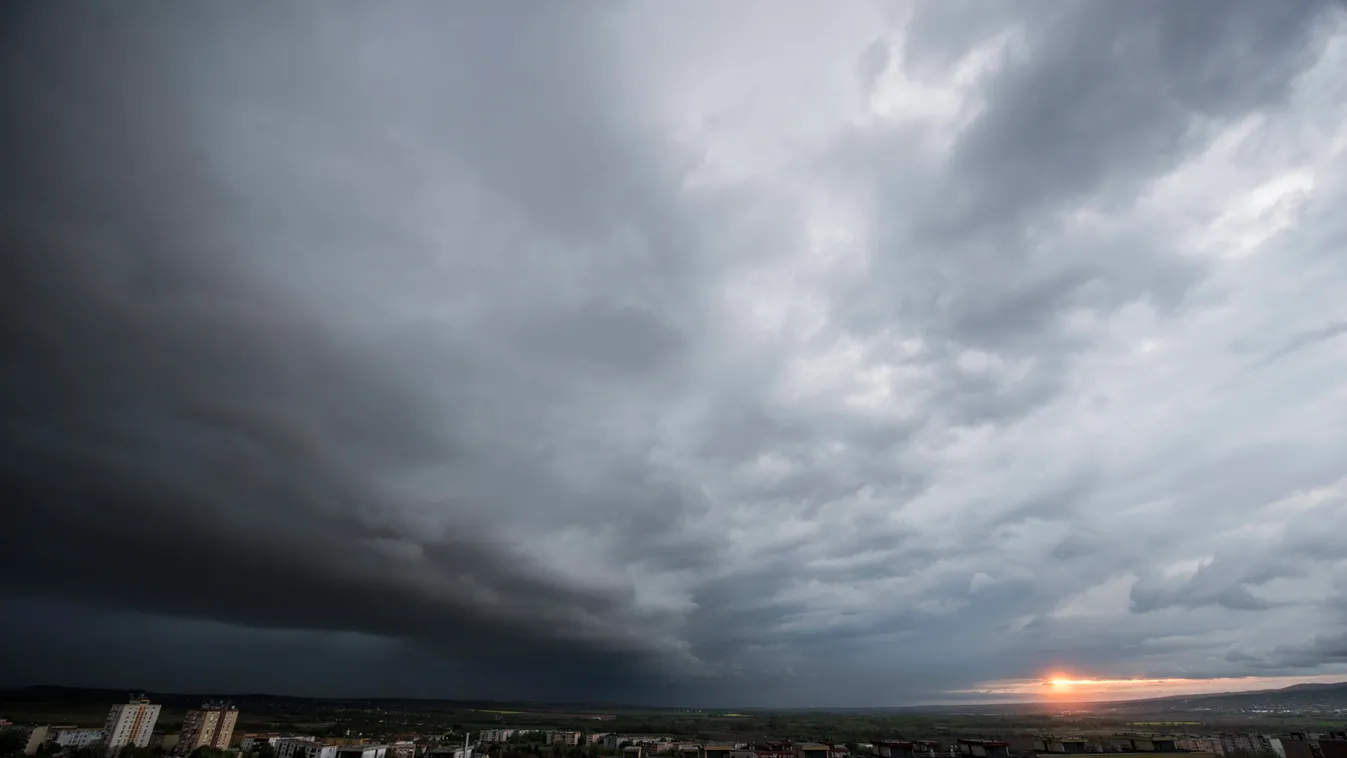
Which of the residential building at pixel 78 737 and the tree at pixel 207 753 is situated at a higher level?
the residential building at pixel 78 737

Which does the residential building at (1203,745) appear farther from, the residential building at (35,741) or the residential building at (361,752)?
the residential building at (35,741)

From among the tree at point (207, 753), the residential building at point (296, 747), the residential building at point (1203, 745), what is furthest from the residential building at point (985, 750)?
the tree at point (207, 753)

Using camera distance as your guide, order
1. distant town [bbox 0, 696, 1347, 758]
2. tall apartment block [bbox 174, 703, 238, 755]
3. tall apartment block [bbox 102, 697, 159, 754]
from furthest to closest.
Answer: tall apartment block [bbox 174, 703, 238, 755] < tall apartment block [bbox 102, 697, 159, 754] < distant town [bbox 0, 696, 1347, 758]

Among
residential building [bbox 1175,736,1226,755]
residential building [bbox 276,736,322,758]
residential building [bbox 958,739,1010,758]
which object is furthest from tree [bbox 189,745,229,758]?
residential building [bbox 1175,736,1226,755]

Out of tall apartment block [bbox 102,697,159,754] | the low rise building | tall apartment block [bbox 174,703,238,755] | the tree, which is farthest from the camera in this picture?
the low rise building

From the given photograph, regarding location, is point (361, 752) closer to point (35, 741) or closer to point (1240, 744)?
point (35, 741)

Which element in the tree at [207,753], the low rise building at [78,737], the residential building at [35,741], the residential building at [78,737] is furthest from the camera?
the residential building at [78,737]

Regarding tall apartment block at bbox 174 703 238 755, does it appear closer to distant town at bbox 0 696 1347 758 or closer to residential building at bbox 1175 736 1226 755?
distant town at bbox 0 696 1347 758
